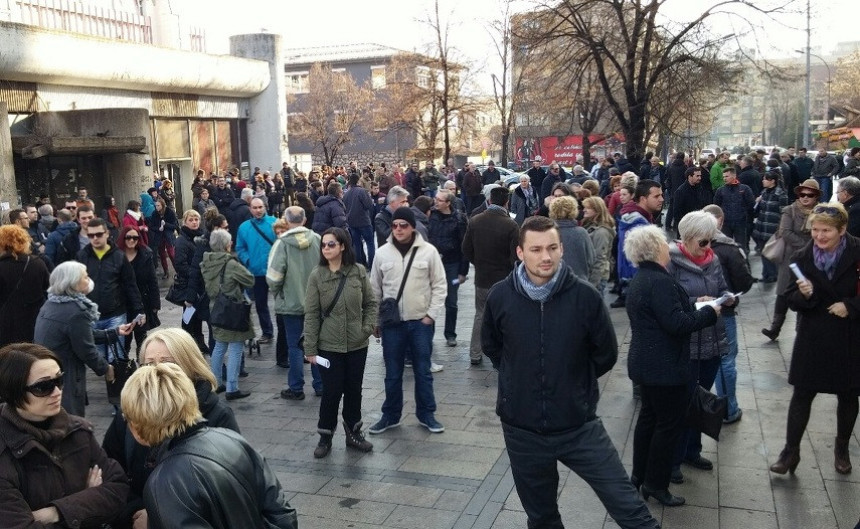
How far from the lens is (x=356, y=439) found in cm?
669

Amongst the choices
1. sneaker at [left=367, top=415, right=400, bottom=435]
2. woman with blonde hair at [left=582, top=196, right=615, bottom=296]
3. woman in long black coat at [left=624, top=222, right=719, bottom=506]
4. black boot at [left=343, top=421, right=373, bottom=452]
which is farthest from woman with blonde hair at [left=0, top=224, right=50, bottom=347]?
woman with blonde hair at [left=582, top=196, right=615, bottom=296]

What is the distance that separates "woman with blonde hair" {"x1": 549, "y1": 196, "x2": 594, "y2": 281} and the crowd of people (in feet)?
0.07

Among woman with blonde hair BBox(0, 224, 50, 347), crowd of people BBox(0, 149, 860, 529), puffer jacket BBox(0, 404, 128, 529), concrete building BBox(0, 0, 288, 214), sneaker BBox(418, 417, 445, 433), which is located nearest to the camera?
puffer jacket BBox(0, 404, 128, 529)

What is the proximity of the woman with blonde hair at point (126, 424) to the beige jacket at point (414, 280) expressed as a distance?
3067 millimetres

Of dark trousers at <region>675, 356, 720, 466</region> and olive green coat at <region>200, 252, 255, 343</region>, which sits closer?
dark trousers at <region>675, 356, 720, 466</region>

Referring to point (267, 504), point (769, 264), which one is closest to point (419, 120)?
point (769, 264)

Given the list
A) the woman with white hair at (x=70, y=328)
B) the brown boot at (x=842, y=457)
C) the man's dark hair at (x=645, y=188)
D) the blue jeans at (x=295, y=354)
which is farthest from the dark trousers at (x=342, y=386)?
the man's dark hair at (x=645, y=188)

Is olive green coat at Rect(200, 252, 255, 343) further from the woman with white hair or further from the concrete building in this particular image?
the concrete building

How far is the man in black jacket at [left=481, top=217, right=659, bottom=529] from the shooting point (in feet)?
13.3

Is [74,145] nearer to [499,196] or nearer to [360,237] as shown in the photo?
[360,237]

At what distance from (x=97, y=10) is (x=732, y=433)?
862 inches

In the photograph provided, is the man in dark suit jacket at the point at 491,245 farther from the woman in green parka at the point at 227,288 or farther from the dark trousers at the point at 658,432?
the dark trousers at the point at 658,432

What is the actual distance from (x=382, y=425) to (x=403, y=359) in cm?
62

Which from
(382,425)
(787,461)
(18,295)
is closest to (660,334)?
(787,461)
